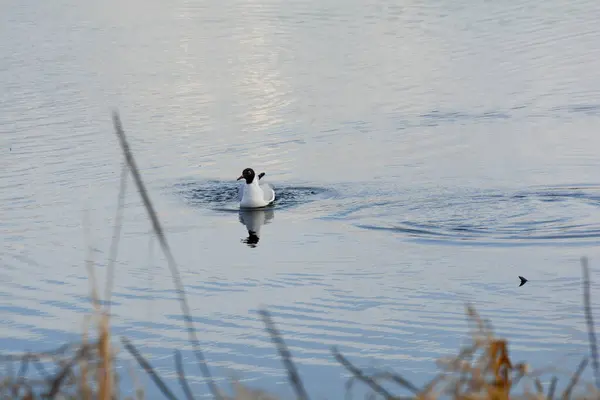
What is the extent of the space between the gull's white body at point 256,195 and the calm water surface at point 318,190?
204 mm

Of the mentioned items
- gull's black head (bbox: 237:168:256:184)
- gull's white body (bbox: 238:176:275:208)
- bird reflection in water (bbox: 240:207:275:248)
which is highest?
gull's black head (bbox: 237:168:256:184)

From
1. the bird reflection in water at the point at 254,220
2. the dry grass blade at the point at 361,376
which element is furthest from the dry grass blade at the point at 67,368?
the bird reflection in water at the point at 254,220

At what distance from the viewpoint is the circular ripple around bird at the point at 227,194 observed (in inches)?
588

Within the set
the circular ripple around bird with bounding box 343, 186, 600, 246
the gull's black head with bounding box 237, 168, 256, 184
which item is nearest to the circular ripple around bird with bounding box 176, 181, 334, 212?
the gull's black head with bounding box 237, 168, 256, 184

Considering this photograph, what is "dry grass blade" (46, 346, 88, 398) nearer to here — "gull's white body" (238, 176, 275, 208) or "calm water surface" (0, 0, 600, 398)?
"calm water surface" (0, 0, 600, 398)

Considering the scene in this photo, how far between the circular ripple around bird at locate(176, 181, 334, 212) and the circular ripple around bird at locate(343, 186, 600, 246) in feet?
3.46

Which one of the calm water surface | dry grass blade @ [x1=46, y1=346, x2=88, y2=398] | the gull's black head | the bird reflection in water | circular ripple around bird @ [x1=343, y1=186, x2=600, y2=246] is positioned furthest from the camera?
the gull's black head

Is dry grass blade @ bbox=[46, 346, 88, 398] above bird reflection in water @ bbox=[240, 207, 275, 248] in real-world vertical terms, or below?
above

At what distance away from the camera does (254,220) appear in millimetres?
14172

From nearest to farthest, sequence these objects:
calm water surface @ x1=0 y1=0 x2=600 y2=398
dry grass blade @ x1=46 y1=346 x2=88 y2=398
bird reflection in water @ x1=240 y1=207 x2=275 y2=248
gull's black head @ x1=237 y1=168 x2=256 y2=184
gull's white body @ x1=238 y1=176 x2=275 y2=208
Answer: dry grass blade @ x1=46 y1=346 x2=88 y2=398
calm water surface @ x1=0 y1=0 x2=600 y2=398
bird reflection in water @ x1=240 y1=207 x2=275 y2=248
gull's white body @ x1=238 y1=176 x2=275 y2=208
gull's black head @ x1=237 y1=168 x2=256 y2=184

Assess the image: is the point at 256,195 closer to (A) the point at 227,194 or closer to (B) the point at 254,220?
(B) the point at 254,220

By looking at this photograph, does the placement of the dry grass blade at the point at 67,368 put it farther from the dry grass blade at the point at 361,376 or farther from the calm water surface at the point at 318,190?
the dry grass blade at the point at 361,376

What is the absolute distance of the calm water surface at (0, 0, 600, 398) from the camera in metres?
9.23

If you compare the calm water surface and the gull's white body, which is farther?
the gull's white body
